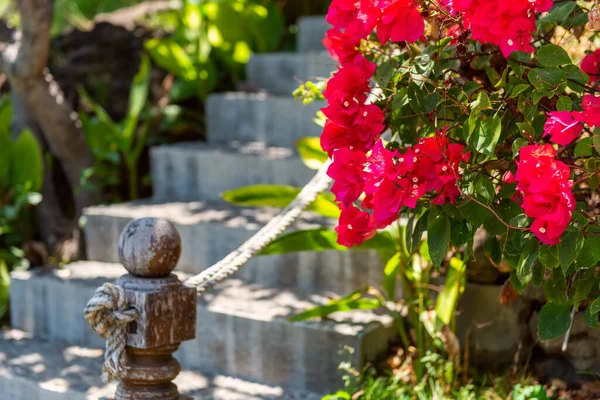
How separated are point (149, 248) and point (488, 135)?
2.91 ft

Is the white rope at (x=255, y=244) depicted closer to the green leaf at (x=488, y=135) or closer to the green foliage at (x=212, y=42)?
the green leaf at (x=488, y=135)

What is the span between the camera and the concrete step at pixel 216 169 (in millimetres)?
3922

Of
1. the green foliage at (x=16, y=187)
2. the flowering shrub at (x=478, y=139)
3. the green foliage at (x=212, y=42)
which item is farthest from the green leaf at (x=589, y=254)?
the green foliage at (x=212, y=42)

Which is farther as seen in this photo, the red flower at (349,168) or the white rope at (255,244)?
→ the white rope at (255,244)

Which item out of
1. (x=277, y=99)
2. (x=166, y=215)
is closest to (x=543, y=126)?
(x=166, y=215)

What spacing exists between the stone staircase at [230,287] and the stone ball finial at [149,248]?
78cm

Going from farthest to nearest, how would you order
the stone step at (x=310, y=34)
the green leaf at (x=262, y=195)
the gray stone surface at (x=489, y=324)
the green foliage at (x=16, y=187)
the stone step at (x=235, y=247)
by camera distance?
1. the stone step at (x=310, y=34)
2. the green foliage at (x=16, y=187)
3. the stone step at (x=235, y=247)
4. the green leaf at (x=262, y=195)
5. the gray stone surface at (x=489, y=324)

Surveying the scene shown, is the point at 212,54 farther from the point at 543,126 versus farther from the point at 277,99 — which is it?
the point at 543,126

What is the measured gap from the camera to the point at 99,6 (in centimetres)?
645

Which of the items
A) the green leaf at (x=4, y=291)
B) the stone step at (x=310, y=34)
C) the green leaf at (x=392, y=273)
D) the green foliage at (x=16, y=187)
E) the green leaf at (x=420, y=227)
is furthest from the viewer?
the stone step at (x=310, y=34)

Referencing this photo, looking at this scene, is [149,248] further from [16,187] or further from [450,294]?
[16,187]

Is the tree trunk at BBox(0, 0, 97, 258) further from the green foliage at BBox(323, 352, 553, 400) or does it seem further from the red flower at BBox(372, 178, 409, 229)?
the red flower at BBox(372, 178, 409, 229)

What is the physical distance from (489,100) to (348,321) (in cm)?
131

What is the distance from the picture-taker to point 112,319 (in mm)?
2100
